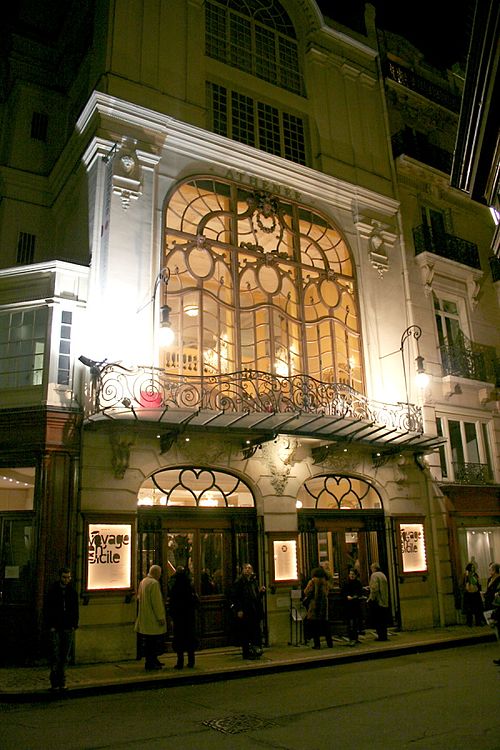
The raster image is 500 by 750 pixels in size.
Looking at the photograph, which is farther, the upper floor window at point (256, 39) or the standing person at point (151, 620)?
the upper floor window at point (256, 39)

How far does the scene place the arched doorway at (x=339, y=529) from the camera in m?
15.1

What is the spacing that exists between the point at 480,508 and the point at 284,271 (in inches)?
348

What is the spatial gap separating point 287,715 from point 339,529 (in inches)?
323

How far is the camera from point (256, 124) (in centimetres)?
1797

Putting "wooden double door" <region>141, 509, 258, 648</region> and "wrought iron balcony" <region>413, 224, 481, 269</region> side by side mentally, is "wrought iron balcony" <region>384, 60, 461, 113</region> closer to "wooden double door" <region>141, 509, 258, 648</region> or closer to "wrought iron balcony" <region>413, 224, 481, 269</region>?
"wrought iron balcony" <region>413, 224, 481, 269</region>

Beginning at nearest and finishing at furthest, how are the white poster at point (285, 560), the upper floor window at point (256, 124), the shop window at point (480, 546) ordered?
the white poster at point (285, 560)
the upper floor window at point (256, 124)
the shop window at point (480, 546)

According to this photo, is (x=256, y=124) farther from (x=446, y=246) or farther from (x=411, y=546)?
(x=411, y=546)

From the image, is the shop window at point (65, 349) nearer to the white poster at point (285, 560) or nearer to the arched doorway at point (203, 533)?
the arched doorway at point (203, 533)

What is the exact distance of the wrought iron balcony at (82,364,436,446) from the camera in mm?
12328

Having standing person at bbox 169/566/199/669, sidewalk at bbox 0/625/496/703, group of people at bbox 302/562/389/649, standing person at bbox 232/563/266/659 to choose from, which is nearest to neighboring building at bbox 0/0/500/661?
sidewalk at bbox 0/625/496/703

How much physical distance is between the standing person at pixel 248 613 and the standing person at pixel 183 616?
998 millimetres

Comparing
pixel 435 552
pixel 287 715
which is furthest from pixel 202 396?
pixel 435 552

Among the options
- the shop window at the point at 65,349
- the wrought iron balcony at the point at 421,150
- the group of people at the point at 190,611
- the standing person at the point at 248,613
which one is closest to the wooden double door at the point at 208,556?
the group of people at the point at 190,611

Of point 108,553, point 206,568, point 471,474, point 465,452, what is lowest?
point 206,568
